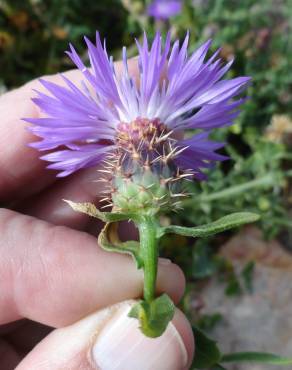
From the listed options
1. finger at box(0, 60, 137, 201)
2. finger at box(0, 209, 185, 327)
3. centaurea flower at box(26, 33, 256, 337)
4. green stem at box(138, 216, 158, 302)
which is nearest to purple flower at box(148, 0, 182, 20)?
finger at box(0, 60, 137, 201)

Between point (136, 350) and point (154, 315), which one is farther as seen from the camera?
point (136, 350)

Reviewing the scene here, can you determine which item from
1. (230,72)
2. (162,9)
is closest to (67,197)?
(230,72)

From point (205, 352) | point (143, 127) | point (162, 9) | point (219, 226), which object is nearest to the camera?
point (219, 226)

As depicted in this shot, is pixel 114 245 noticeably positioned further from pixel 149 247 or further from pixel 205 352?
pixel 205 352

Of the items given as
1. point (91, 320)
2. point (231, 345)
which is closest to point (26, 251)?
point (91, 320)

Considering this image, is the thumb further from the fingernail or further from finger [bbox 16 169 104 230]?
finger [bbox 16 169 104 230]

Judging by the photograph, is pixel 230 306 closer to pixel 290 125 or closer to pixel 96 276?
pixel 290 125

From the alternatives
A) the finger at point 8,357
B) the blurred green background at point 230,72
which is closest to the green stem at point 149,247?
the finger at point 8,357
